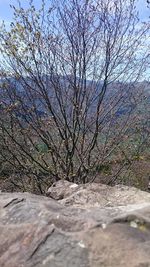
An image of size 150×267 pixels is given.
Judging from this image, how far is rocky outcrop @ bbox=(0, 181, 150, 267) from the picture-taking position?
9.46ft

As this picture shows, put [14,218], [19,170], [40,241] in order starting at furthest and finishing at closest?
1. [19,170]
2. [14,218]
3. [40,241]

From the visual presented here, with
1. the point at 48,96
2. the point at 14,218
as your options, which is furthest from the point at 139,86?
the point at 14,218

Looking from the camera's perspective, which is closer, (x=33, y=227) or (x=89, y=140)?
(x=33, y=227)

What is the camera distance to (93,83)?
10867mm

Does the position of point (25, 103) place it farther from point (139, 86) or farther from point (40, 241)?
point (40, 241)

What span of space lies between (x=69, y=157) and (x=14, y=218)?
23.8 ft

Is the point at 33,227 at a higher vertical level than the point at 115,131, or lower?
higher

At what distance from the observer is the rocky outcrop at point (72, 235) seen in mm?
2885

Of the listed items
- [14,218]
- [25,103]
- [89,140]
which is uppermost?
[14,218]

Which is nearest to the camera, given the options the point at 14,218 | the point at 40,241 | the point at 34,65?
the point at 40,241

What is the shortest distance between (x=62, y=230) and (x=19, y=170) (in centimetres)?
807

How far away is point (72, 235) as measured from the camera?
120 inches

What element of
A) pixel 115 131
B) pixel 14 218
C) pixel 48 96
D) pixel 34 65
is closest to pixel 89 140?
pixel 115 131

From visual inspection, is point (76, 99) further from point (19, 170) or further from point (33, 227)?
point (33, 227)
